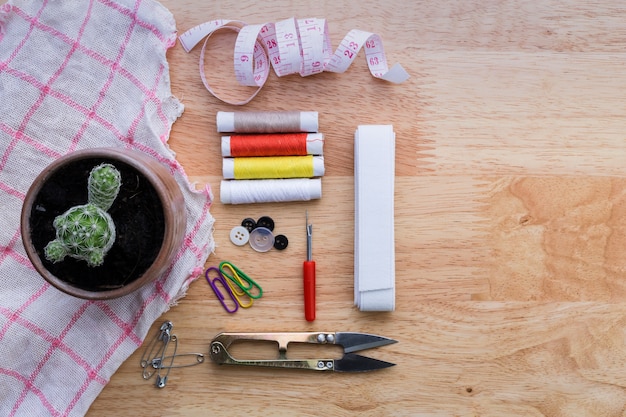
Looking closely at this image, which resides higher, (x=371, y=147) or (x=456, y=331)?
(x=371, y=147)

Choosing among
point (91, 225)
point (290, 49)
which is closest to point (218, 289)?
point (91, 225)

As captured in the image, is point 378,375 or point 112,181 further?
point 378,375

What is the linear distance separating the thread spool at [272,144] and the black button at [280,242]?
0.18 metres

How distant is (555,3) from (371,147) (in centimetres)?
53

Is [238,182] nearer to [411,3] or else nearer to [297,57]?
[297,57]

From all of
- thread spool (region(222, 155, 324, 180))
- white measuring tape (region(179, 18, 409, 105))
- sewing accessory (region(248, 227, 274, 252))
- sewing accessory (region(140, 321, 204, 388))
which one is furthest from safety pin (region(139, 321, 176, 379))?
white measuring tape (region(179, 18, 409, 105))

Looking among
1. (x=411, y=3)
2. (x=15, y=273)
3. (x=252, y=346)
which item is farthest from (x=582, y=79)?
(x=15, y=273)

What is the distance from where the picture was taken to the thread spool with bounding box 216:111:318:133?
1291 millimetres

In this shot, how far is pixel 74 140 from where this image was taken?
1.28 m

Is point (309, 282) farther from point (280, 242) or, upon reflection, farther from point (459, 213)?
point (459, 213)

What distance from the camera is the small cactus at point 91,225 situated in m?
0.98

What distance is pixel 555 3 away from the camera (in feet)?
4.38

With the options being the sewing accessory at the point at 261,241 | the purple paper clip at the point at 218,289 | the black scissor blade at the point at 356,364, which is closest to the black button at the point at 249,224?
the sewing accessory at the point at 261,241

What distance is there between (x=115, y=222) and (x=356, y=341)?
56cm
